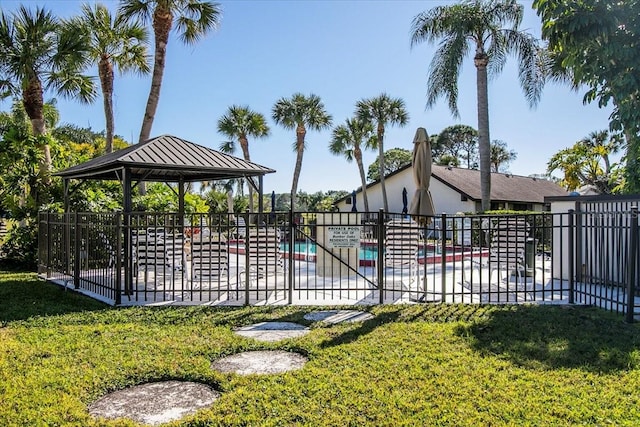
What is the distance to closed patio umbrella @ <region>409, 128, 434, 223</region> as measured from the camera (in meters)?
8.78

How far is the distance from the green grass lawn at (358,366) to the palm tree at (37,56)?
8.67 metres

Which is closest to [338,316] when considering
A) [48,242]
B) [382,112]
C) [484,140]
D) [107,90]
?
[48,242]

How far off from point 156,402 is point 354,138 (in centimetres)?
3189

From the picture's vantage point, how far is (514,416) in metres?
3.49

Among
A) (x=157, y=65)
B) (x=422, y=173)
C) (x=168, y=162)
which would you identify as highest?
(x=157, y=65)

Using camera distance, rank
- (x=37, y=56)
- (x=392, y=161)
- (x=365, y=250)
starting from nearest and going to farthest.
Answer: (x=365, y=250), (x=37, y=56), (x=392, y=161)

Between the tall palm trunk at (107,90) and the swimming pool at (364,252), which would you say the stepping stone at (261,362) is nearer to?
the swimming pool at (364,252)

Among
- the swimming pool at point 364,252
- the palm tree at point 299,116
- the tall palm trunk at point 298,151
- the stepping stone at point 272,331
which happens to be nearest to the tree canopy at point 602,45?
the swimming pool at point 364,252

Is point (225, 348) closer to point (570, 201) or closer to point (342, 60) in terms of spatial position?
point (570, 201)

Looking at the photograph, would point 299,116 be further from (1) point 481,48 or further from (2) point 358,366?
(2) point 358,366

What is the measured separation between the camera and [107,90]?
16.3m

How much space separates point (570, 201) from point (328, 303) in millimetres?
5764

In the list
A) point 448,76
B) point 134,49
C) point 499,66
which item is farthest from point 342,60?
point 134,49

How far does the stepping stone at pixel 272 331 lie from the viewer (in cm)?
574
